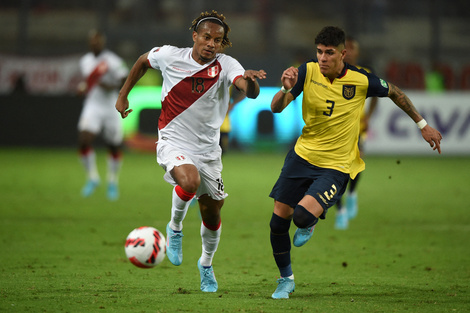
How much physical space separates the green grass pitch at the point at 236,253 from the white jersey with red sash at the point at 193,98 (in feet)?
4.38

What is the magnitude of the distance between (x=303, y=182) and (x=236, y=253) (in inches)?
95.0

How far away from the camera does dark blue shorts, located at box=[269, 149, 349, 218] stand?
612 cm

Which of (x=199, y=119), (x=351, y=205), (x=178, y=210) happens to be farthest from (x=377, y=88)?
(x=351, y=205)

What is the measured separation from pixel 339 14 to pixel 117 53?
784 cm

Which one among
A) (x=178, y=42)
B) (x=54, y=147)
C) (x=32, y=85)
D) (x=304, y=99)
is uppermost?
(x=304, y=99)

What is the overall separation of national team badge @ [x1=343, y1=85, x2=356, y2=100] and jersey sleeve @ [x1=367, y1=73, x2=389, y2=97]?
0.45 ft

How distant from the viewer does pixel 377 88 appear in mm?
6344

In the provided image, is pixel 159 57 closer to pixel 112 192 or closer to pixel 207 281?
pixel 207 281

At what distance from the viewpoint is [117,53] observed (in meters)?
23.8

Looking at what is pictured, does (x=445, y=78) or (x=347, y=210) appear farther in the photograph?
(x=445, y=78)

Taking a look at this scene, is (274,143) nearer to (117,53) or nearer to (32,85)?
(117,53)

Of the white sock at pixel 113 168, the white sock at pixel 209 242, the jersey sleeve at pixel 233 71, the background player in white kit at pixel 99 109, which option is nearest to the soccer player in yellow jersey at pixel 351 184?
the jersey sleeve at pixel 233 71

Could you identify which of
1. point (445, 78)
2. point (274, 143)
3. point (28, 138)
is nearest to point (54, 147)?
point (28, 138)

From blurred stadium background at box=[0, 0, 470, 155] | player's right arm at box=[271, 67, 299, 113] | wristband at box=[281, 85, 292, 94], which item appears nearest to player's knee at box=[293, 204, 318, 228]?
player's right arm at box=[271, 67, 299, 113]
